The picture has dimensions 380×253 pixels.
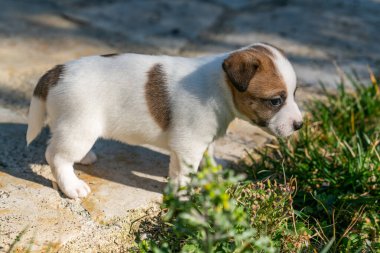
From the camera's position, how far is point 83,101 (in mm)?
4152

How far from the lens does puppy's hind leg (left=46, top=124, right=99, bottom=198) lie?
418cm

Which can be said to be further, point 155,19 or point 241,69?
point 155,19

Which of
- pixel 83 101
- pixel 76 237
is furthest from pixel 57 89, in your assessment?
pixel 76 237

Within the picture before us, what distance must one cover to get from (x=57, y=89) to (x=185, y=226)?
128cm

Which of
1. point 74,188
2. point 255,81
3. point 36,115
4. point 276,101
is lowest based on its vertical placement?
point 74,188

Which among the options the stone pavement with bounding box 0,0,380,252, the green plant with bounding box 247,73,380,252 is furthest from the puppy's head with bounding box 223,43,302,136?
the stone pavement with bounding box 0,0,380,252

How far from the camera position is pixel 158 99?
4.29m

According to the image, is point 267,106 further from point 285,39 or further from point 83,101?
point 285,39

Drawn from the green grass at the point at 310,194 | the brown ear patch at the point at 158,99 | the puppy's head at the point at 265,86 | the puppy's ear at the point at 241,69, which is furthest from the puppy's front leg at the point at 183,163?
the puppy's ear at the point at 241,69

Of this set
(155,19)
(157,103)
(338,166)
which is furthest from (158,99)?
(155,19)

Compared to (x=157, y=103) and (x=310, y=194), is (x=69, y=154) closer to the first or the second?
(x=157, y=103)

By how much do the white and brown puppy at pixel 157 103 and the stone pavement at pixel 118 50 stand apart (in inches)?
11.1

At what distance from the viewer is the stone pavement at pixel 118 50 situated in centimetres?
407

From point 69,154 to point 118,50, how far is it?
2582 millimetres
